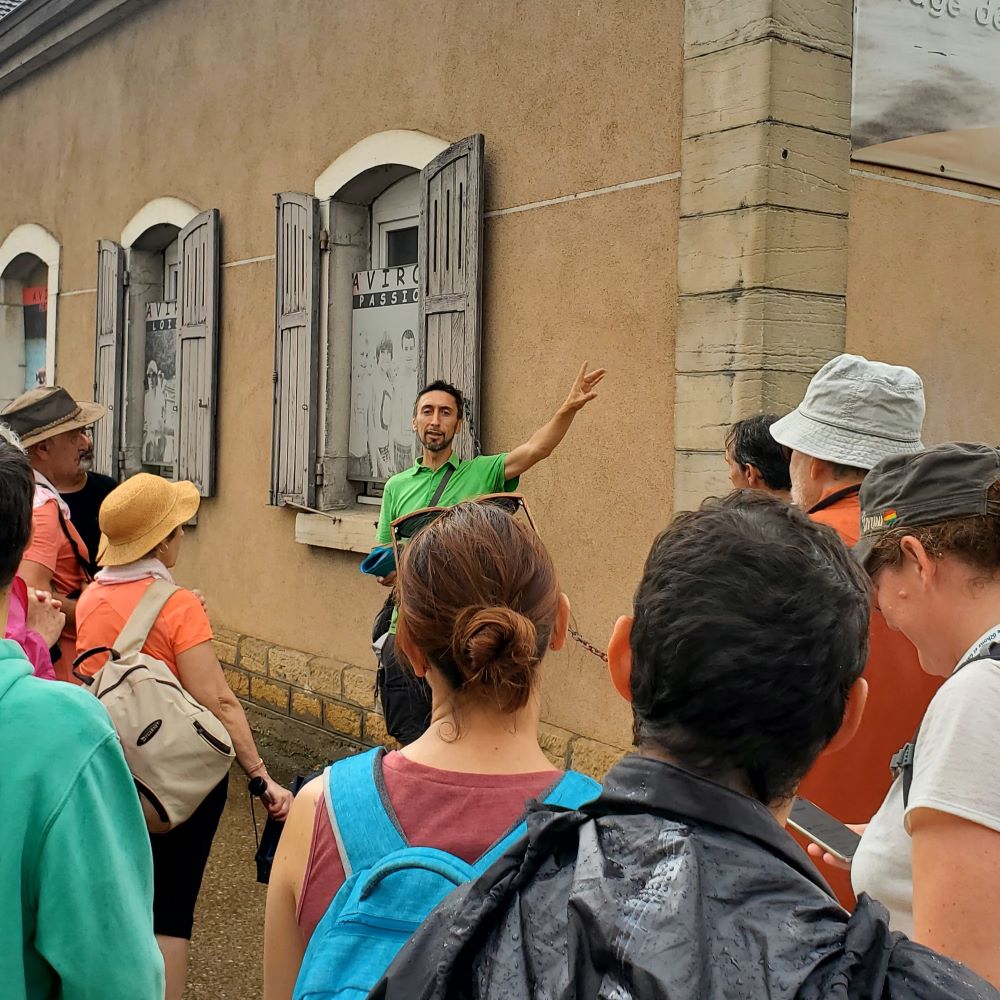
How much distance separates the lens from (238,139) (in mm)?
7348

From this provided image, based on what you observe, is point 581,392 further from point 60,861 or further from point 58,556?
point 60,861

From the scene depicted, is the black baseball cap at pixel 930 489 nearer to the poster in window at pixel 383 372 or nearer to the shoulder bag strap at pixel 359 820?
the shoulder bag strap at pixel 359 820

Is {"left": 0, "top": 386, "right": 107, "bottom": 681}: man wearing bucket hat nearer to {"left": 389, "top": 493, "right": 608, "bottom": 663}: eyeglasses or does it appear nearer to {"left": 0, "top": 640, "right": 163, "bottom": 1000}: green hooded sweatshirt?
{"left": 389, "top": 493, "right": 608, "bottom": 663}: eyeglasses

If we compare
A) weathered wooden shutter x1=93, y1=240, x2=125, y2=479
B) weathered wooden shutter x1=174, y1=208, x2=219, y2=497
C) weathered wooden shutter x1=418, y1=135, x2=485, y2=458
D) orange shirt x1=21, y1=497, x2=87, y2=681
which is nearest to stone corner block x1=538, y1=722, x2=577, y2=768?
weathered wooden shutter x1=418, y1=135, x2=485, y2=458

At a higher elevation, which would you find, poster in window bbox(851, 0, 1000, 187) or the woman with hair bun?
poster in window bbox(851, 0, 1000, 187)

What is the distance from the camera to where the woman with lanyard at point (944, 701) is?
4.12ft

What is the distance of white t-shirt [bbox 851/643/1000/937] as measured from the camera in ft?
4.27

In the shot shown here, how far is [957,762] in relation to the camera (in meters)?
1.33

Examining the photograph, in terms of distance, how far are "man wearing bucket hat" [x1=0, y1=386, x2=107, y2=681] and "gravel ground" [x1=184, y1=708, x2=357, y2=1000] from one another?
3.84ft

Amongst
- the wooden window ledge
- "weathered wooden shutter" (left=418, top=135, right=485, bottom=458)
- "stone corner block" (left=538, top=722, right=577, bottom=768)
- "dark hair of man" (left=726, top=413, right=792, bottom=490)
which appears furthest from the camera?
the wooden window ledge

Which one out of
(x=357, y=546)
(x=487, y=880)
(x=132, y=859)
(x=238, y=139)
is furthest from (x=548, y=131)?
(x=487, y=880)

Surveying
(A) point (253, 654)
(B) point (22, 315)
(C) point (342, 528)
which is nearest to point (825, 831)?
(C) point (342, 528)

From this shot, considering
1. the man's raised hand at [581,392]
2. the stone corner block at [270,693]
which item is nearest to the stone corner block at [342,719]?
the stone corner block at [270,693]

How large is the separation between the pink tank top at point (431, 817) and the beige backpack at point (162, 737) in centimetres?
127
